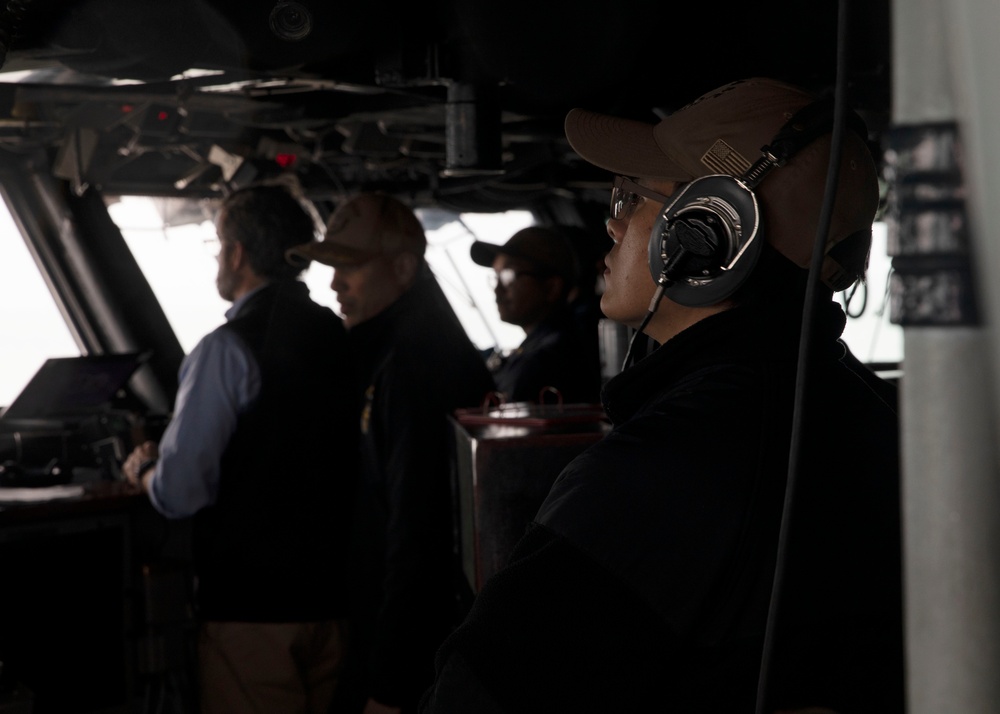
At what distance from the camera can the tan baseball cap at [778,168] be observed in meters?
0.99

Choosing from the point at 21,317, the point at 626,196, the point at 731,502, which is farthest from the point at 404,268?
the point at 21,317

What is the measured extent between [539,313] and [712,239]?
2881 millimetres

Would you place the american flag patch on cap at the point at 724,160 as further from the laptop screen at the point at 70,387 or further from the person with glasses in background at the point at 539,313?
the laptop screen at the point at 70,387

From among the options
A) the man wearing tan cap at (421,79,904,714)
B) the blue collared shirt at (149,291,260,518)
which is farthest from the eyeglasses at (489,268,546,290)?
the man wearing tan cap at (421,79,904,714)

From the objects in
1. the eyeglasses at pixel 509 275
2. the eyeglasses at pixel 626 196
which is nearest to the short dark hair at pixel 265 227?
the eyeglasses at pixel 626 196

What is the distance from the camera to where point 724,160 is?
3.32ft

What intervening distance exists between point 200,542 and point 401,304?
756 mm

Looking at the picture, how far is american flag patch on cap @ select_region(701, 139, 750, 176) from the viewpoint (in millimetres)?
1003

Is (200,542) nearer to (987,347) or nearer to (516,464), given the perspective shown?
(516,464)

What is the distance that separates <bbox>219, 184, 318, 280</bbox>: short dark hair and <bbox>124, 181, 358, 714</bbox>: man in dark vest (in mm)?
80

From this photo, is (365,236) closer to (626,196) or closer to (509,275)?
(509,275)

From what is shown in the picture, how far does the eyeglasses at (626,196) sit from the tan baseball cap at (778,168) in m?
0.02

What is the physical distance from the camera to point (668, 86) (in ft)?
7.58

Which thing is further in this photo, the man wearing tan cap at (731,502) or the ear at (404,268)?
the ear at (404,268)
